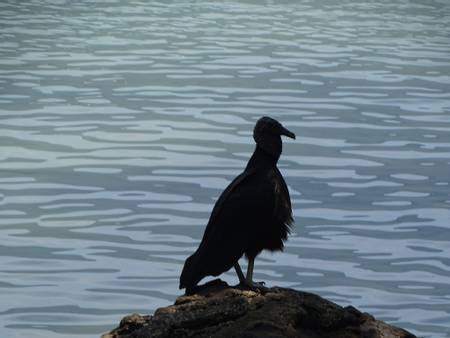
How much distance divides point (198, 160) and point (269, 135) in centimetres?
729

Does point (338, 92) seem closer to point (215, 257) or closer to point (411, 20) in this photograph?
point (411, 20)

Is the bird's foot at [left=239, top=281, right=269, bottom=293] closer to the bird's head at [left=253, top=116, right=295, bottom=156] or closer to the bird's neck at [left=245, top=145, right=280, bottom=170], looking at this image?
the bird's neck at [left=245, top=145, right=280, bottom=170]

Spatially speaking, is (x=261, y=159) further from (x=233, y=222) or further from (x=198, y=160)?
(x=198, y=160)

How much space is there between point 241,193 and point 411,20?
21.7m

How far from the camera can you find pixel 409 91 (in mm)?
18234

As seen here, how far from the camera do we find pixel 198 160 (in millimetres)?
13969

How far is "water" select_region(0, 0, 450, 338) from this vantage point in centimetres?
1000

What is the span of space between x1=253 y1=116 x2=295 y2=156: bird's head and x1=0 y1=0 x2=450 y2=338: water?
8.71ft

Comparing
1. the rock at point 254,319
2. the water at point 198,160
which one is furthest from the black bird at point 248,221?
the water at point 198,160

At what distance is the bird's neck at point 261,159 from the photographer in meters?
6.57

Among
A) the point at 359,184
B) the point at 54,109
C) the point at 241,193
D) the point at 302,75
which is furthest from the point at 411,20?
the point at 241,193

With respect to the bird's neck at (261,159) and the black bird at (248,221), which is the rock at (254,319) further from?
the bird's neck at (261,159)

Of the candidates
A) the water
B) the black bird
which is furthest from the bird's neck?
the water

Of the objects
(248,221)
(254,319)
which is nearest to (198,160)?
(248,221)
